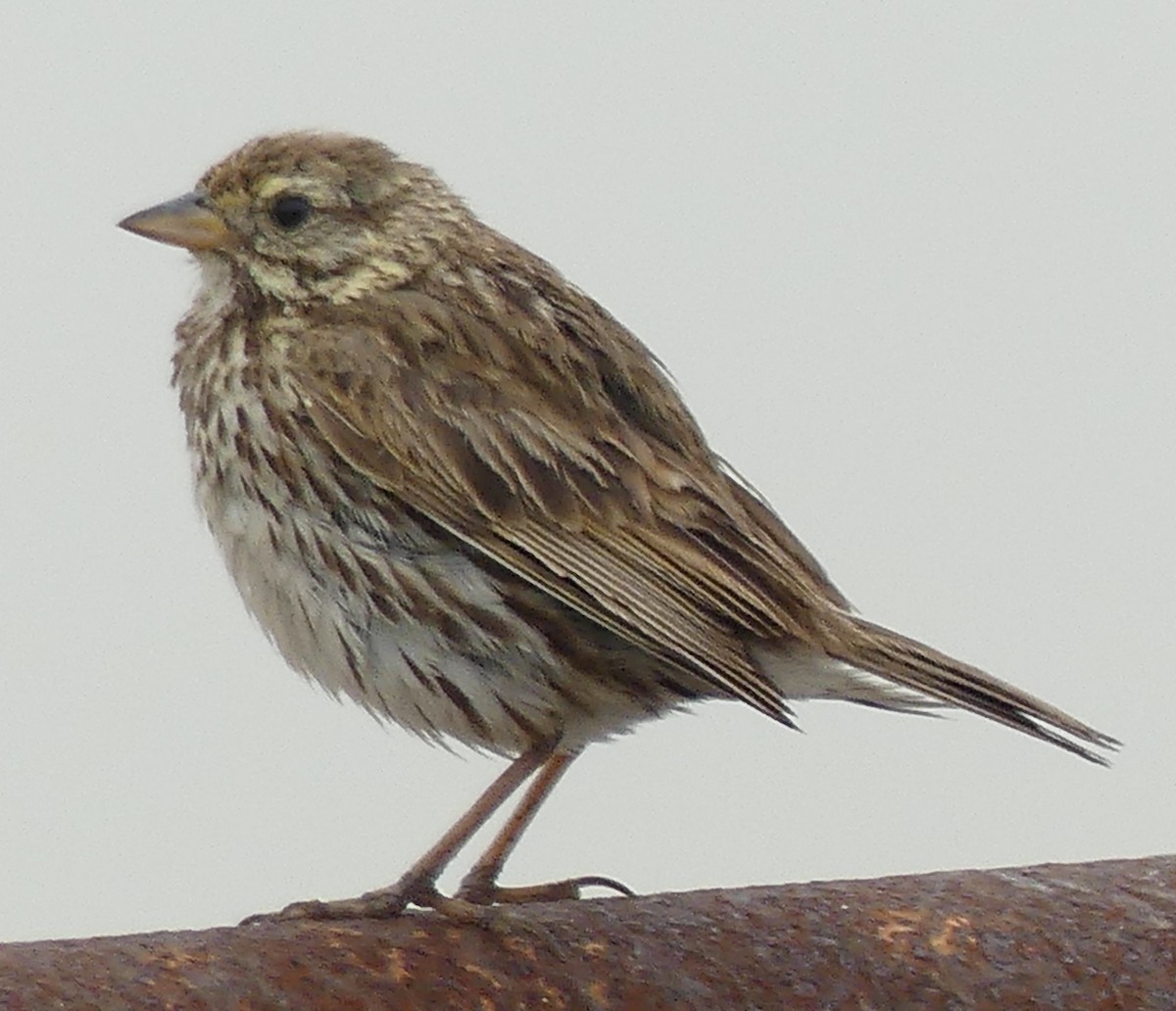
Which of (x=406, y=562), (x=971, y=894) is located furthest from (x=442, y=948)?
(x=406, y=562)

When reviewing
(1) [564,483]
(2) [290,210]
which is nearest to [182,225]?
(2) [290,210]

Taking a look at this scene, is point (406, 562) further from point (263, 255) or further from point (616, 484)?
point (263, 255)

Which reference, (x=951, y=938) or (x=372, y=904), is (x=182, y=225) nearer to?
(x=372, y=904)

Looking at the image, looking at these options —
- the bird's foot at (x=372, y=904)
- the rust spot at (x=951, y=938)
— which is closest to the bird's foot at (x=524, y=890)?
the bird's foot at (x=372, y=904)

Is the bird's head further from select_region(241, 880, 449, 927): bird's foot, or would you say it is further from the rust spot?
the rust spot

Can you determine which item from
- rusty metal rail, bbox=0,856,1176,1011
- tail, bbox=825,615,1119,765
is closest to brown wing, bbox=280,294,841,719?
tail, bbox=825,615,1119,765
